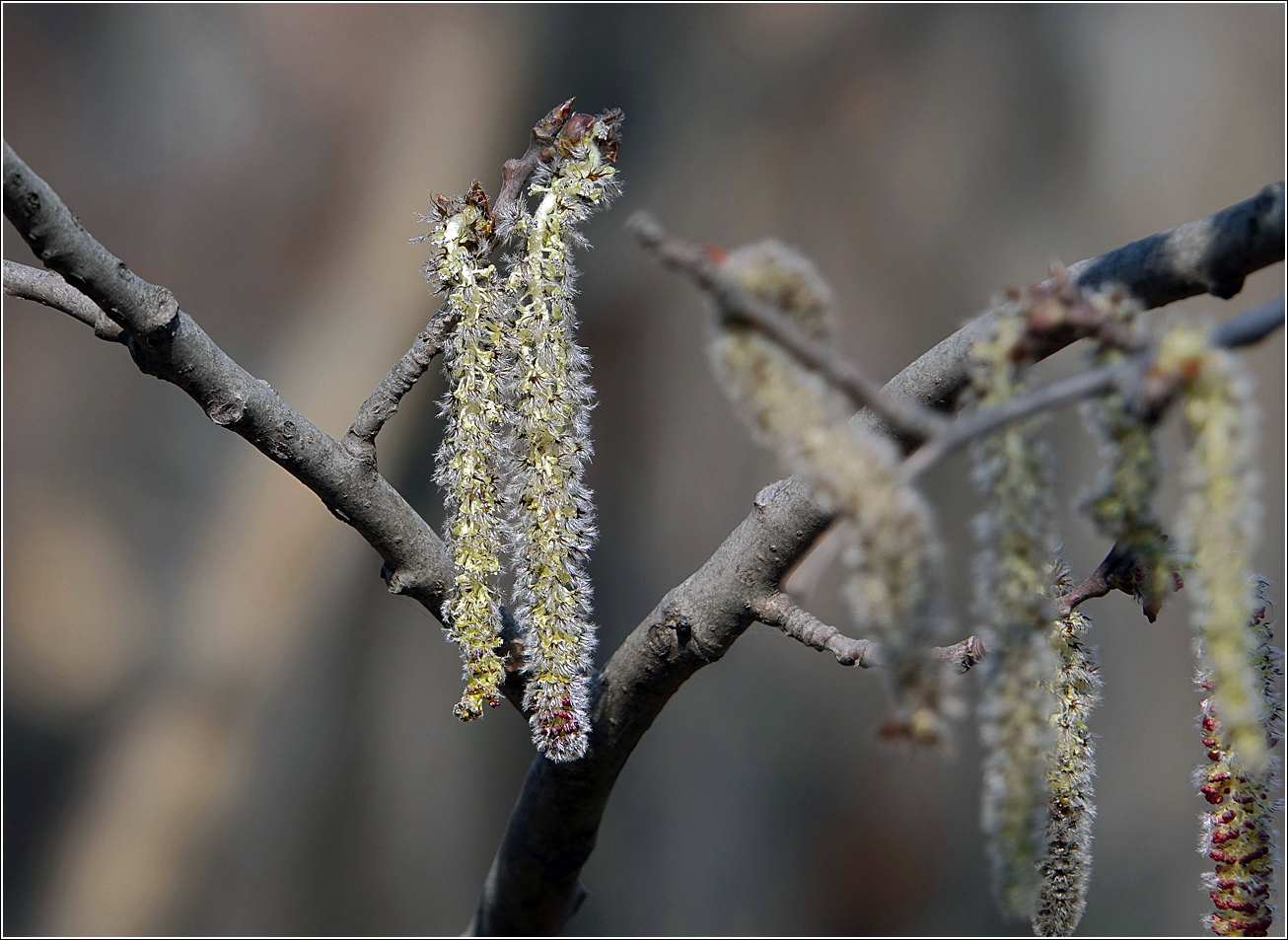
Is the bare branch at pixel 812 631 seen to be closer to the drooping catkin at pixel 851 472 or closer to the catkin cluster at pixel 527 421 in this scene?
the catkin cluster at pixel 527 421

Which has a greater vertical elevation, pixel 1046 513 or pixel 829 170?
pixel 829 170

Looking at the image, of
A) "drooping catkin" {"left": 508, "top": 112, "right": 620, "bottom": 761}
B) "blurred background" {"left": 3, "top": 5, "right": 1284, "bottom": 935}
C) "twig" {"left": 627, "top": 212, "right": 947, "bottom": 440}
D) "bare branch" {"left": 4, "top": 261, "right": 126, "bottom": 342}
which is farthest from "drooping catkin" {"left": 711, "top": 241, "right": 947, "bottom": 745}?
"blurred background" {"left": 3, "top": 5, "right": 1284, "bottom": 935}

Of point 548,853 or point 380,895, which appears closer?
point 548,853

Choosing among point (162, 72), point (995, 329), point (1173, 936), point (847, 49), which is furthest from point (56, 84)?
point (1173, 936)

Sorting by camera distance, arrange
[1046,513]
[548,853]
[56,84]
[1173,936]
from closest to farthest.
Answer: [1046,513] < [548,853] < [56,84] < [1173,936]

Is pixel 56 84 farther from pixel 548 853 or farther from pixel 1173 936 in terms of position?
pixel 1173 936

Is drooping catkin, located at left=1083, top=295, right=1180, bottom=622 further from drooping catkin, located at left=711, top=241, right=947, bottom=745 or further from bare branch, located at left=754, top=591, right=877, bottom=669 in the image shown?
bare branch, located at left=754, top=591, right=877, bottom=669

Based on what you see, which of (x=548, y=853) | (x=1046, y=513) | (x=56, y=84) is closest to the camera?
(x=1046, y=513)
